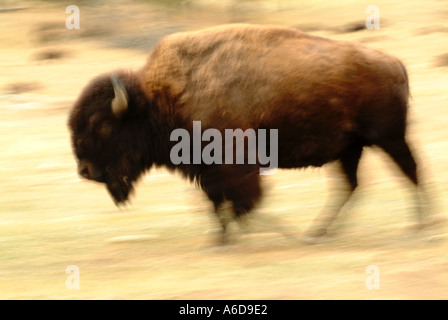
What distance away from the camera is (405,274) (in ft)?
19.6

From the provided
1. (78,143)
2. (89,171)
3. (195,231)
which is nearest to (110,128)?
(78,143)

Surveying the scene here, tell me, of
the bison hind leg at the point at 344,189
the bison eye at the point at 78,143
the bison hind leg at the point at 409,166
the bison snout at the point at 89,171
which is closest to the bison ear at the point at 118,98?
the bison eye at the point at 78,143

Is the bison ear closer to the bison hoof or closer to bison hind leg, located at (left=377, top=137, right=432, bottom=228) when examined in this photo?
the bison hoof

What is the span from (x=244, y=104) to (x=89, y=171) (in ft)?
4.62

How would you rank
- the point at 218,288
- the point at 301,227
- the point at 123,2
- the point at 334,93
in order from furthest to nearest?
the point at 123,2
the point at 301,227
the point at 334,93
the point at 218,288

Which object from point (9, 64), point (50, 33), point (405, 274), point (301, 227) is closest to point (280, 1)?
point (50, 33)

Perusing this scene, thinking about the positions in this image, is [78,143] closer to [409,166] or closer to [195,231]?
[195,231]

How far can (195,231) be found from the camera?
7730 mm

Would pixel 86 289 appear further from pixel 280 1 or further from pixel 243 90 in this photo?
pixel 280 1

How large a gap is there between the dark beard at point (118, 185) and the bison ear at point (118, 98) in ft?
1.78

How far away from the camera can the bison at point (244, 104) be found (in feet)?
22.0

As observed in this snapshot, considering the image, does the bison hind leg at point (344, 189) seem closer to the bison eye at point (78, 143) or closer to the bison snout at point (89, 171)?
the bison snout at point (89, 171)

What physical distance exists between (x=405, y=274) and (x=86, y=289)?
85.2 inches

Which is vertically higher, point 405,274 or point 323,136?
point 323,136
